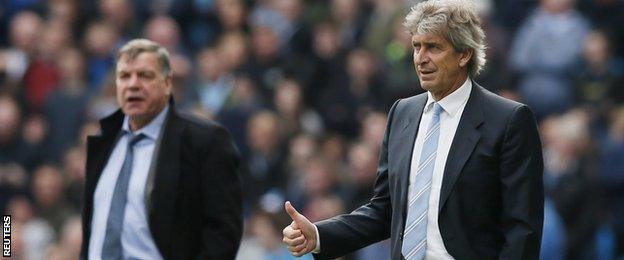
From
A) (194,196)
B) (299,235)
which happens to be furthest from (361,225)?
(194,196)

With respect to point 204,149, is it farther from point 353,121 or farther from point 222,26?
point 222,26

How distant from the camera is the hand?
5324 mm

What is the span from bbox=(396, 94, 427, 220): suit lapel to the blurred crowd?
170 inches

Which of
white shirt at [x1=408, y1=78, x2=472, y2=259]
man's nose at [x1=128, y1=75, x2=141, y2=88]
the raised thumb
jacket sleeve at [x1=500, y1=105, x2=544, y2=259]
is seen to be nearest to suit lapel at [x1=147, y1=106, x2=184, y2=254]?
man's nose at [x1=128, y1=75, x2=141, y2=88]

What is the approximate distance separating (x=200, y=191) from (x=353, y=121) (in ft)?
18.6

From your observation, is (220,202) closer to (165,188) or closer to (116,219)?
(165,188)

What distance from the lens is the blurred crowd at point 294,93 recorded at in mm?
10609

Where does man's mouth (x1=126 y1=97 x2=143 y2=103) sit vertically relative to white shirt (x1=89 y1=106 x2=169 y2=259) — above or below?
above

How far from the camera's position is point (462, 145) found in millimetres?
5312

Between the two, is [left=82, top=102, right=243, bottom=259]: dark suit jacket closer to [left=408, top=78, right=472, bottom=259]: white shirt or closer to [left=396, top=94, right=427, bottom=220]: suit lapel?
[left=396, top=94, right=427, bottom=220]: suit lapel

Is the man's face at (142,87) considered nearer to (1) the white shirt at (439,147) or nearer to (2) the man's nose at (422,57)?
(1) the white shirt at (439,147)

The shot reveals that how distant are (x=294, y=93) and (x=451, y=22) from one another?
6.91 metres

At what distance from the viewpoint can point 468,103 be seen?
17.8 ft

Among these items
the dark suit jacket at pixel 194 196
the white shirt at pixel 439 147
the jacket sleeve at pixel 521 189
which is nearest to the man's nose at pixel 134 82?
the dark suit jacket at pixel 194 196
